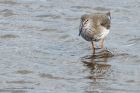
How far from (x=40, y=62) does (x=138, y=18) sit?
13.1 ft

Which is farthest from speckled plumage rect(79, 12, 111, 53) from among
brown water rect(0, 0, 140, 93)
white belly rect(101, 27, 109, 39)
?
brown water rect(0, 0, 140, 93)

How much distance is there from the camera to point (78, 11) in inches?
624

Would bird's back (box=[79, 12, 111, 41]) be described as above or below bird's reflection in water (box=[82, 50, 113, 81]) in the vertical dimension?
above

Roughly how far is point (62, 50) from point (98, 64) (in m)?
1.13

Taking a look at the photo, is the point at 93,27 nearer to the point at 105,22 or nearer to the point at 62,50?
the point at 105,22

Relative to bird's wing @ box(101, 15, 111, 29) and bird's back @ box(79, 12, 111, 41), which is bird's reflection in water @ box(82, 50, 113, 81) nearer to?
bird's back @ box(79, 12, 111, 41)

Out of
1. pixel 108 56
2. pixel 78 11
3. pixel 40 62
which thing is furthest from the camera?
pixel 78 11

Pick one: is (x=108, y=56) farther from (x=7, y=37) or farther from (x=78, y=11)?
(x=78, y=11)

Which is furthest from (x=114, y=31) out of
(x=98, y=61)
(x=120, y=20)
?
(x=98, y=61)

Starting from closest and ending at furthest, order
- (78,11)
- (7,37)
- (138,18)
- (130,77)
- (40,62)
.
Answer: (130,77) < (40,62) < (7,37) < (138,18) < (78,11)

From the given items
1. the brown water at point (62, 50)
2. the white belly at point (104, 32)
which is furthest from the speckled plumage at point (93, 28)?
the brown water at point (62, 50)

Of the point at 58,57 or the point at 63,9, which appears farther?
the point at 63,9

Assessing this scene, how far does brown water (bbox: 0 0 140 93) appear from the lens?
10.5 meters

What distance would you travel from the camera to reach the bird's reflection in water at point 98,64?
36.6ft
